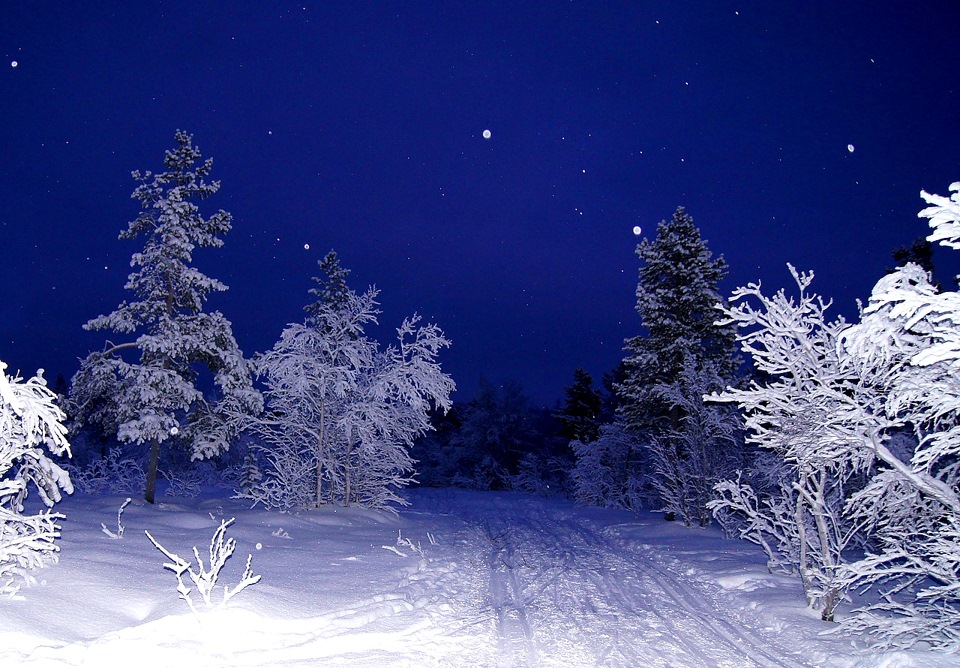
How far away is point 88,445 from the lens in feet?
159

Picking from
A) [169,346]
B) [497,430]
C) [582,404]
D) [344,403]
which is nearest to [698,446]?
[344,403]

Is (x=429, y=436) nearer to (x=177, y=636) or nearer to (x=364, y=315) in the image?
(x=364, y=315)

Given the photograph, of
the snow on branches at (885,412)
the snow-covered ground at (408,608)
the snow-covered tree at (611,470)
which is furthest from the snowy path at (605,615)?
the snow-covered tree at (611,470)

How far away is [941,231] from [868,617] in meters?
4.67

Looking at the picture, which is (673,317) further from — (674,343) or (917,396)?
(917,396)

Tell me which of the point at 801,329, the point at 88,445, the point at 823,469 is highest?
the point at 801,329

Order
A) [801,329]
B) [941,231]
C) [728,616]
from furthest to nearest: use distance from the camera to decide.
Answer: [728,616] < [801,329] < [941,231]

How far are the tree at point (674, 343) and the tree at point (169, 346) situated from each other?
530 inches

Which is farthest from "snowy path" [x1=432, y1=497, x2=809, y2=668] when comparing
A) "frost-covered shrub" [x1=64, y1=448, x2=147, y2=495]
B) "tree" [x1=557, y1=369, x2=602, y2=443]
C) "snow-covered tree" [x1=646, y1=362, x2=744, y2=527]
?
"tree" [x1=557, y1=369, x2=602, y2=443]

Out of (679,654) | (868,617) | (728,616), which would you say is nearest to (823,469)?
(868,617)

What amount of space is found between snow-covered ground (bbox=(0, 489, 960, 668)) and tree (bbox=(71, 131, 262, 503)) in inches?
118

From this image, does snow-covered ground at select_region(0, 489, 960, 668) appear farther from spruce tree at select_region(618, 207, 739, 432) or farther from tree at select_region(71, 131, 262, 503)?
spruce tree at select_region(618, 207, 739, 432)

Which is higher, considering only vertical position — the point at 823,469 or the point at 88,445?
the point at 823,469

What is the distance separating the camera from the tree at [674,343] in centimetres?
1889
